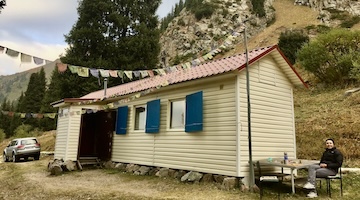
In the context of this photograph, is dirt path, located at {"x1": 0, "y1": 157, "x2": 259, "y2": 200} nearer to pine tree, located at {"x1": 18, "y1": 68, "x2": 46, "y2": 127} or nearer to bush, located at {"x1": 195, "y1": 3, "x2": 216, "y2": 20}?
pine tree, located at {"x1": 18, "y1": 68, "x2": 46, "y2": 127}

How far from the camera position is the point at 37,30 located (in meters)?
5.64

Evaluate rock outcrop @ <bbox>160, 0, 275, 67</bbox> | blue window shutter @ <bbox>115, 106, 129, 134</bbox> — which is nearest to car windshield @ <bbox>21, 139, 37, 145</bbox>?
blue window shutter @ <bbox>115, 106, 129, 134</bbox>

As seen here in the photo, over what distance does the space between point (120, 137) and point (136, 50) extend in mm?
12990

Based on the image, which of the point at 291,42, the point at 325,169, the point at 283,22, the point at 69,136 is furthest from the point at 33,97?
the point at 283,22

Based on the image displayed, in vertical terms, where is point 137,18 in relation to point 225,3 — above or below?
below

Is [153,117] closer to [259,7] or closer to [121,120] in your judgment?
[121,120]

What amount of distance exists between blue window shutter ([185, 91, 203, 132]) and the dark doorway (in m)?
4.71

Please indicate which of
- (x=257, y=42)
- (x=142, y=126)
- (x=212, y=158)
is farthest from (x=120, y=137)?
(x=257, y=42)

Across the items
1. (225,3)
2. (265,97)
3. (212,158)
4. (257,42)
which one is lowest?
(212,158)

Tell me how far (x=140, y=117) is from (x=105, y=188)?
369cm

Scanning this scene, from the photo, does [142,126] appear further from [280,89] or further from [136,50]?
[136,50]

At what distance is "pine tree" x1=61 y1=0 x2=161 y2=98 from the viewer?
22125 millimetres

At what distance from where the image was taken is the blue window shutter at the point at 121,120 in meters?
11.0

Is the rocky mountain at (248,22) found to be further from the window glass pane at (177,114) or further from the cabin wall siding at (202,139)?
the window glass pane at (177,114)
